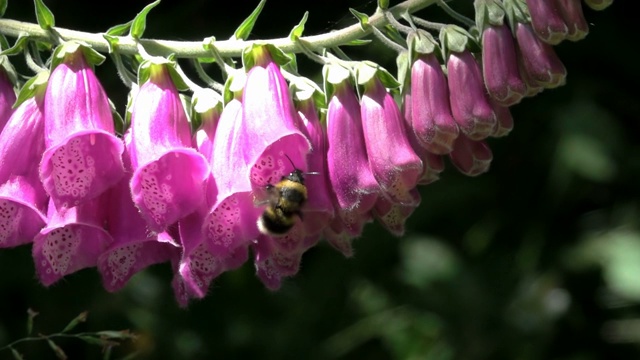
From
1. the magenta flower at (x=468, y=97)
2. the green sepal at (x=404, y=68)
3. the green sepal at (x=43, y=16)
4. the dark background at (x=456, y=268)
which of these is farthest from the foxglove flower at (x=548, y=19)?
the dark background at (x=456, y=268)

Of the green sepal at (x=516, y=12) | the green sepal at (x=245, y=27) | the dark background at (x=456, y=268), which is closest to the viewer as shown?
the green sepal at (x=516, y=12)

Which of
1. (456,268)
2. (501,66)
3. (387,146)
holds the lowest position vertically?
(456,268)

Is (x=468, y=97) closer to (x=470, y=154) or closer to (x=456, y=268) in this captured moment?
(x=470, y=154)

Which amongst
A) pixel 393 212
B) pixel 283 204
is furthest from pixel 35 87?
pixel 393 212

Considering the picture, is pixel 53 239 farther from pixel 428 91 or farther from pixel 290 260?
pixel 428 91

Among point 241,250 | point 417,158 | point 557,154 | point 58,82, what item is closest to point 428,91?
point 417,158

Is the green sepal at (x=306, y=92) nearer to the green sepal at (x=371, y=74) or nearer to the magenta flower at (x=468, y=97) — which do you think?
the green sepal at (x=371, y=74)
